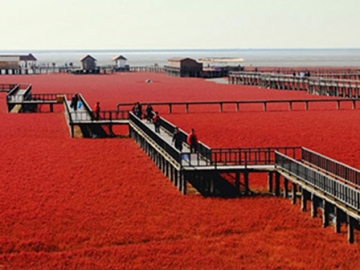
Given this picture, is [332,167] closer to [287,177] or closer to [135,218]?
[287,177]

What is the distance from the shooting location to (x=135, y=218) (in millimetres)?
23031

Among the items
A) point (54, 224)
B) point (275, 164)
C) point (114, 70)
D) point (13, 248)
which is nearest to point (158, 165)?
point (275, 164)

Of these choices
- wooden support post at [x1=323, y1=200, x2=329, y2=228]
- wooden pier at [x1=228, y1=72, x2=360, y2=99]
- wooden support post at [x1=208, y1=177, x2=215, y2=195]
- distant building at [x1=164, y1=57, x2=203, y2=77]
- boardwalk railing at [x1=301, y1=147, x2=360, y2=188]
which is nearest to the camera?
wooden support post at [x1=323, y1=200, x2=329, y2=228]

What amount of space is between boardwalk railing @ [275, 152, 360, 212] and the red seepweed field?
3.13 ft

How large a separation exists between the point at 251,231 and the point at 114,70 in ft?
411

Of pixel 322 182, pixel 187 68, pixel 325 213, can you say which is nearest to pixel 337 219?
pixel 325 213

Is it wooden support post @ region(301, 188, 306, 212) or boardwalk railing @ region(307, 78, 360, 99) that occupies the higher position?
boardwalk railing @ region(307, 78, 360, 99)

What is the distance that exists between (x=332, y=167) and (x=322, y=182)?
4.07 meters

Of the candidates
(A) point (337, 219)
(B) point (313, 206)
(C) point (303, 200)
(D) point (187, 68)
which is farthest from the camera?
(D) point (187, 68)

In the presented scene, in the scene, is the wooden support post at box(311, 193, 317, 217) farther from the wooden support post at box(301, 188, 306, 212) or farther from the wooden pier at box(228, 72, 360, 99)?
the wooden pier at box(228, 72, 360, 99)

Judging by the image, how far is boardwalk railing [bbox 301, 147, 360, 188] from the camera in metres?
24.2

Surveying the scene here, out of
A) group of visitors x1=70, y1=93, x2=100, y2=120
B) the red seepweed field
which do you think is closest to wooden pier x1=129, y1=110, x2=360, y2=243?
the red seepweed field

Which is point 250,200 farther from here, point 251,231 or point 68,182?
point 68,182

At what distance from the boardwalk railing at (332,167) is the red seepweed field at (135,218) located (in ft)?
5.81
